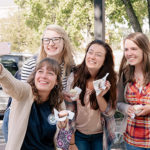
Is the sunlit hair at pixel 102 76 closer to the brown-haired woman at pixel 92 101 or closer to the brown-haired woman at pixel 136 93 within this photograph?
the brown-haired woman at pixel 92 101

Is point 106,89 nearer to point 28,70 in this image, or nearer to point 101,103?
point 101,103

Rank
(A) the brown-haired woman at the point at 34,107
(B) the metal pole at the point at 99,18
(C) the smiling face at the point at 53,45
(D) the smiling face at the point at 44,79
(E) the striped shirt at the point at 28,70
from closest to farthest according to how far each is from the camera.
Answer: (A) the brown-haired woman at the point at 34,107
(D) the smiling face at the point at 44,79
(E) the striped shirt at the point at 28,70
(C) the smiling face at the point at 53,45
(B) the metal pole at the point at 99,18

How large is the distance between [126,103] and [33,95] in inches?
41.0

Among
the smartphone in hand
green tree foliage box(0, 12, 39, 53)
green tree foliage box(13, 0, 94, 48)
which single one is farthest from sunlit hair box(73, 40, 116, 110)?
green tree foliage box(0, 12, 39, 53)

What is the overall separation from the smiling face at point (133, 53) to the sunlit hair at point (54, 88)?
752 millimetres

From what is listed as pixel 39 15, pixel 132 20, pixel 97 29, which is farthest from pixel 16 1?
pixel 97 29

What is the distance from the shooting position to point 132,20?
28.6 feet

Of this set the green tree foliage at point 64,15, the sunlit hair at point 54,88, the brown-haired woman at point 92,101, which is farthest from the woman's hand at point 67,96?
the green tree foliage at point 64,15

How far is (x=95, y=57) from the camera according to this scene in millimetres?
2691

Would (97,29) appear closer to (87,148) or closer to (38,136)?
(87,148)

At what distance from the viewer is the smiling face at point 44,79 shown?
2393 mm

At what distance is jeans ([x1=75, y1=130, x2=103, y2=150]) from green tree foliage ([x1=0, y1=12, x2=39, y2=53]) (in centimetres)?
2538

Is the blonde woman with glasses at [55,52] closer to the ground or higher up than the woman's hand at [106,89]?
higher up

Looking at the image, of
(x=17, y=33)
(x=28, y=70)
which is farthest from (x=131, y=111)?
(x=17, y=33)
